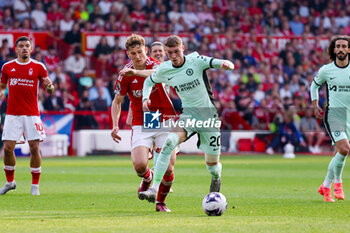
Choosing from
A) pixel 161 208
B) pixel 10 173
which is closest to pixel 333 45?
pixel 161 208

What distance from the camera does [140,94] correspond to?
1090 cm

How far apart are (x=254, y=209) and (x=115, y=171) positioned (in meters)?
8.80

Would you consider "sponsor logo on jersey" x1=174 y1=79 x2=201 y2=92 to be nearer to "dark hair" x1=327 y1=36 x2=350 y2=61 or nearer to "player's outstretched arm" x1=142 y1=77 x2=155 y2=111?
"player's outstretched arm" x1=142 y1=77 x2=155 y2=111

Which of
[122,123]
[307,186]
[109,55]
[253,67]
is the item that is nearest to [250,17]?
[253,67]

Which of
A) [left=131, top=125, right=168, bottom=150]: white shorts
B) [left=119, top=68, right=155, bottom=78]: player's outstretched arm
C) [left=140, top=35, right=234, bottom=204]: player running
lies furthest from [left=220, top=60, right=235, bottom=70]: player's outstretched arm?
[left=131, top=125, right=168, bottom=150]: white shorts

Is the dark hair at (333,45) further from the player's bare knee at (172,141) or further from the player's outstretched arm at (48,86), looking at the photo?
the player's outstretched arm at (48,86)

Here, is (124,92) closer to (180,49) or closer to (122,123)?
(180,49)

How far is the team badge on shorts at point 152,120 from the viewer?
34.7ft

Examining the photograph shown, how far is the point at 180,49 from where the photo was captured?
9656mm

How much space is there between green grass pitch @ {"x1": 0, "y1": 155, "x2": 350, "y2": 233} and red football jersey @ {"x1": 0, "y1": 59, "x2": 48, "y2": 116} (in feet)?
4.55

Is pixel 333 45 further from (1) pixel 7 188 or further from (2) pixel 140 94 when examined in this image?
(1) pixel 7 188

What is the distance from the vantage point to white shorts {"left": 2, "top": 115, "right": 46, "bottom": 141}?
1234 centimetres

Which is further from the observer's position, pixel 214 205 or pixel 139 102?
pixel 139 102

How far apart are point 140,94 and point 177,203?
5.26 ft
